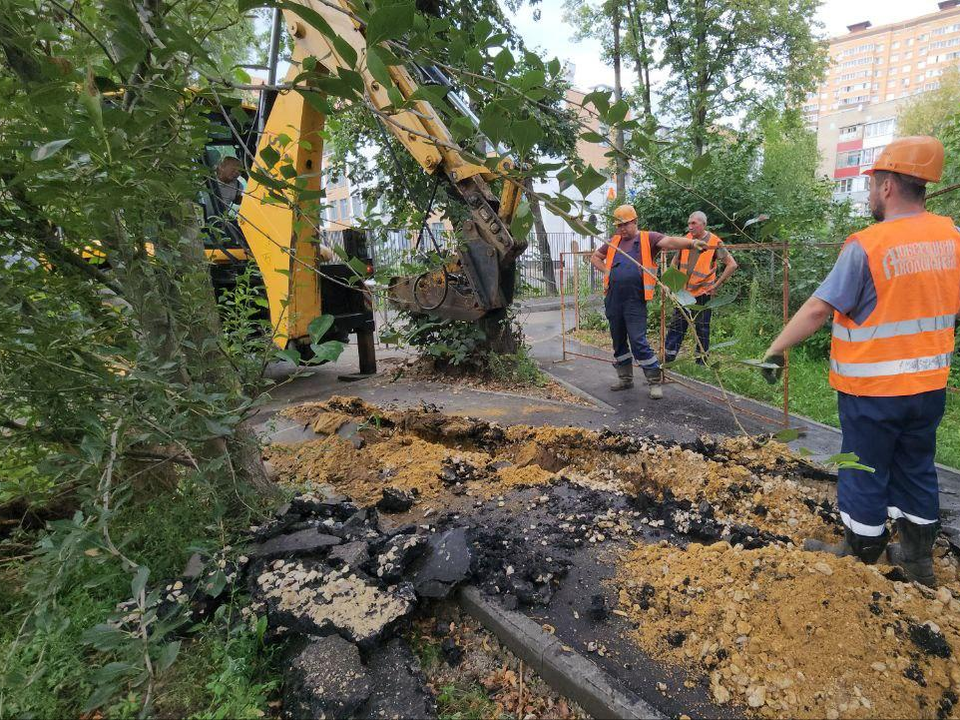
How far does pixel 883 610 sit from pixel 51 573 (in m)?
3.31

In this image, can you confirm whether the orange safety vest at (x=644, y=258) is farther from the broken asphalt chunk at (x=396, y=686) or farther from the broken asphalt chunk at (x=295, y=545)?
the broken asphalt chunk at (x=396, y=686)

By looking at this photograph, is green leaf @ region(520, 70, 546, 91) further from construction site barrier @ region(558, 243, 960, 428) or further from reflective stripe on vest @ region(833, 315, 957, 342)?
reflective stripe on vest @ region(833, 315, 957, 342)

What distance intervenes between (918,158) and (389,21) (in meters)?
2.64

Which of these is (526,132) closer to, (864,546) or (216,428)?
(216,428)

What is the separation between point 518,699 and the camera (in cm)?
211

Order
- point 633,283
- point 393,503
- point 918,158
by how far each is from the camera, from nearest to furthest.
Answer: point 918,158
point 393,503
point 633,283

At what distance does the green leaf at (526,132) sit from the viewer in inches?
40.4

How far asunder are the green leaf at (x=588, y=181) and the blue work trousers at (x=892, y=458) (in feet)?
7.12

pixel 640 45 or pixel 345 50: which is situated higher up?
pixel 640 45

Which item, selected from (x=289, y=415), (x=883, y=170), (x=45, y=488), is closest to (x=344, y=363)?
(x=289, y=415)

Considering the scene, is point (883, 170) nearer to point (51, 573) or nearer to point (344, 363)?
point (51, 573)

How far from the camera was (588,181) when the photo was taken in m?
1.16

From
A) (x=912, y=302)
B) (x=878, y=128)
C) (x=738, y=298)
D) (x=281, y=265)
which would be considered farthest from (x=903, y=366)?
(x=878, y=128)

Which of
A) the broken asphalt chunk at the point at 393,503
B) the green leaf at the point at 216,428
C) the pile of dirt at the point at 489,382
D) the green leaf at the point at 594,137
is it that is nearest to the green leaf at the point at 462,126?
the green leaf at the point at 594,137
